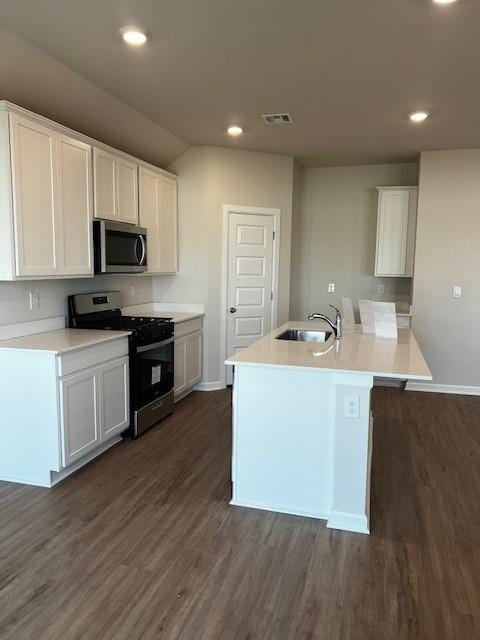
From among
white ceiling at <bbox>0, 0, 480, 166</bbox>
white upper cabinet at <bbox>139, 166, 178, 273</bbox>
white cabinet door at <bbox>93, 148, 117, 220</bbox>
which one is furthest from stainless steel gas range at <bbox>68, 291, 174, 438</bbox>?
white ceiling at <bbox>0, 0, 480, 166</bbox>

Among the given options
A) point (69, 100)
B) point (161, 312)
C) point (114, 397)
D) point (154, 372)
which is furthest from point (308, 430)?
point (161, 312)

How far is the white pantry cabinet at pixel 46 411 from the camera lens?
9.66 ft

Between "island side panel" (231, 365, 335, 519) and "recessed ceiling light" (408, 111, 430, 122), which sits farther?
"recessed ceiling light" (408, 111, 430, 122)

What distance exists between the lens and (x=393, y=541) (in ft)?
8.14

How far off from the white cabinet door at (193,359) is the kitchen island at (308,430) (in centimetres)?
203

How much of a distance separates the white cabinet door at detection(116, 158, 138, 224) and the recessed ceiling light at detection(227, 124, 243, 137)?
3.10 ft

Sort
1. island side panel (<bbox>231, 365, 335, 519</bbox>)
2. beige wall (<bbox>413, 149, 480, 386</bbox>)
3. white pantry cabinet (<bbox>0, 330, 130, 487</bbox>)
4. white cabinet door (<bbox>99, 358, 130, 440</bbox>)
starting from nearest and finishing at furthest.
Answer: island side panel (<bbox>231, 365, 335, 519</bbox>) → white pantry cabinet (<bbox>0, 330, 130, 487</bbox>) → white cabinet door (<bbox>99, 358, 130, 440</bbox>) → beige wall (<bbox>413, 149, 480, 386</bbox>)

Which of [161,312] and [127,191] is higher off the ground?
[127,191]

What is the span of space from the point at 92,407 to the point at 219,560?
4.77 ft

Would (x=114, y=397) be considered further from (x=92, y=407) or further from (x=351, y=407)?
(x=351, y=407)

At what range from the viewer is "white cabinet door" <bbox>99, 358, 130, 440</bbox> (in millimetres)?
3400

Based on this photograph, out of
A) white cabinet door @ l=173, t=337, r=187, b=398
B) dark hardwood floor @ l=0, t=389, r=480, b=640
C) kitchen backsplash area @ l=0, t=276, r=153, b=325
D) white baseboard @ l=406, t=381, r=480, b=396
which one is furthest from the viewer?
white baseboard @ l=406, t=381, r=480, b=396

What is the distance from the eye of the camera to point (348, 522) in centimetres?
258

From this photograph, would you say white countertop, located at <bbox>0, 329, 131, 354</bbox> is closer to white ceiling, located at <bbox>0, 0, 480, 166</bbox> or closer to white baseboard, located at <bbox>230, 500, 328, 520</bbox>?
white baseboard, located at <bbox>230, 500, 328, 520</bbox>
